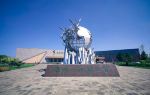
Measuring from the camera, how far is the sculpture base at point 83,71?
55.0 feet

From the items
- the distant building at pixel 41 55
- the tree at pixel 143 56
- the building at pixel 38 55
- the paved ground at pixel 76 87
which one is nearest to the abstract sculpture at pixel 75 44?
the paved ground at pixel 76 87

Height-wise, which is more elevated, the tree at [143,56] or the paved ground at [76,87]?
the tree at [143,56]

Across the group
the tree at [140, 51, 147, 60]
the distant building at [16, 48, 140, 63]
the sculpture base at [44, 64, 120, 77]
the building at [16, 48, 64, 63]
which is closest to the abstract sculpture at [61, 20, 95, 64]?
the sculpture base at [44, 64, 120, 77]

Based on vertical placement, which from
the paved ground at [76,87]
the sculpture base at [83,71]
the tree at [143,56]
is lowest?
the paved ground at [76,87]

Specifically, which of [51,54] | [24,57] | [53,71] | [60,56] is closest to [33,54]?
[24,57]

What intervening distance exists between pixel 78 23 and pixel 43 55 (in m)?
52.6

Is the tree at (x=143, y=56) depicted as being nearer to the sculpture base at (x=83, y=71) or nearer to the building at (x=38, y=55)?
the building at (x=38, y=55)

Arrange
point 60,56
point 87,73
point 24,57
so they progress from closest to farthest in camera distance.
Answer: point 87,73, point 24,57, point 60,56

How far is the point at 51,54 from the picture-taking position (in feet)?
242

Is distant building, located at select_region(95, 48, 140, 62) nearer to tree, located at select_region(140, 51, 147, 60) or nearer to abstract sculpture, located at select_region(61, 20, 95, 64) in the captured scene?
tree, located at select_region(140, 51, 147, 60)

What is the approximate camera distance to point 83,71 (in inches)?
672

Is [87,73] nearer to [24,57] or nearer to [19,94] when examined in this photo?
[19,94]

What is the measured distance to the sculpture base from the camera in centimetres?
1675

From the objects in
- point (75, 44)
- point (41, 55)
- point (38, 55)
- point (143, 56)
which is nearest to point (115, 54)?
point (143, 56)
